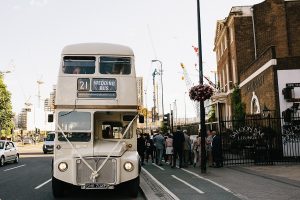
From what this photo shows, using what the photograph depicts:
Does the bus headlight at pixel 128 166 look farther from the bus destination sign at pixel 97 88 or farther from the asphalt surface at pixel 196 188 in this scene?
the bus destination sign at pixel 97 88

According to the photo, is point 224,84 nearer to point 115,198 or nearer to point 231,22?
point 231,22

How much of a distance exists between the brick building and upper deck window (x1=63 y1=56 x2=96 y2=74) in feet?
43.4

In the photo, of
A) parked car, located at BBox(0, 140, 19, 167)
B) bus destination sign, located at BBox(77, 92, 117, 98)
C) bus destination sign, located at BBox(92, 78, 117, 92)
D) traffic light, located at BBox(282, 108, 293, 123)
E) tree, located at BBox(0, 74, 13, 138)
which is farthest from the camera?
tree, located at BBox(0, 74, 13, 138)

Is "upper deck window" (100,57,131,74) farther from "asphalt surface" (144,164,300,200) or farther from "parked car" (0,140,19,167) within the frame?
"parked car" (0,140,19,167)

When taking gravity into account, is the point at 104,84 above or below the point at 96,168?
above

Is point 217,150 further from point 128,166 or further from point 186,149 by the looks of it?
point 128,166

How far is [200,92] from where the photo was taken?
15648 millimetres

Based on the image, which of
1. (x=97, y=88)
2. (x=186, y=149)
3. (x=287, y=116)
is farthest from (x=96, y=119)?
(x=287, y=116)

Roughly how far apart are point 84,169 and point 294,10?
84.2 feet

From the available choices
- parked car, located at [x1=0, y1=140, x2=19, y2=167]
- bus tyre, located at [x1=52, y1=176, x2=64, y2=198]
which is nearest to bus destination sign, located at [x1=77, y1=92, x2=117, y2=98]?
bus tyre, located at [x1=52, y1=176, x2=64, y2=198]

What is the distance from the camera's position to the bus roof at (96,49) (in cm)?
1059

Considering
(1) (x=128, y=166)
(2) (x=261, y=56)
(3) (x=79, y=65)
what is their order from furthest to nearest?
(2) (x=261, y=56)
(3) (x=79, y=65)
(1) (x=128, y=166)

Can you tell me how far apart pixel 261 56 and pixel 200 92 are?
8.85 metres

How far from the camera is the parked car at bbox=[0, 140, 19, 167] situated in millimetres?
21344
